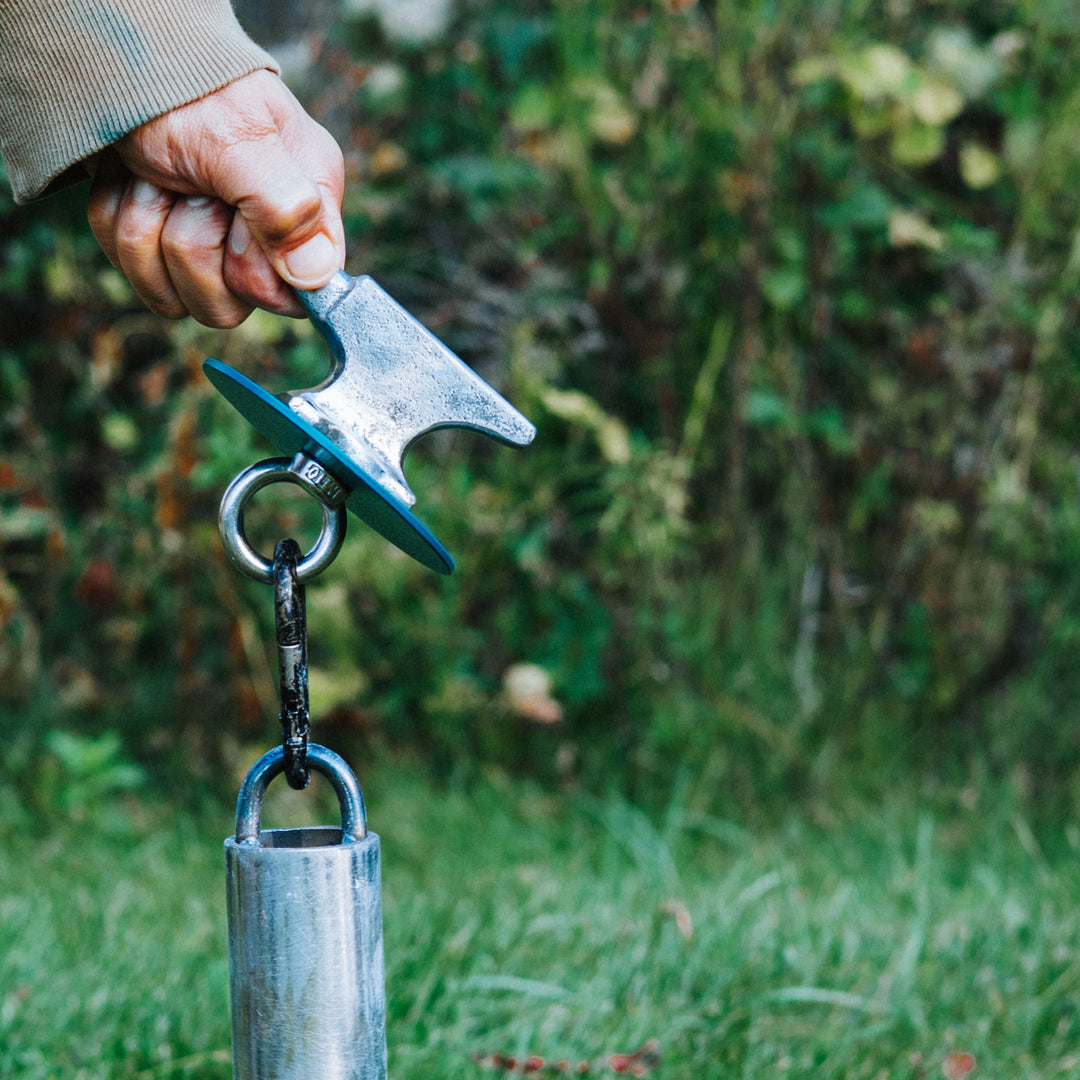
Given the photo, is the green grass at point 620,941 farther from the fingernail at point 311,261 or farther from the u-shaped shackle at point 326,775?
the fingernail at point 311,261

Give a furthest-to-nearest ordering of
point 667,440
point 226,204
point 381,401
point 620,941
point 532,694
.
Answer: point 667,440
point 532,694
point 620,941
point 226,204
point 381,401

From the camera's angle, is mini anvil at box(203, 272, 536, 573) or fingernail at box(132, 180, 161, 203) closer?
mini anvil at box(203, 272, 536, 573)

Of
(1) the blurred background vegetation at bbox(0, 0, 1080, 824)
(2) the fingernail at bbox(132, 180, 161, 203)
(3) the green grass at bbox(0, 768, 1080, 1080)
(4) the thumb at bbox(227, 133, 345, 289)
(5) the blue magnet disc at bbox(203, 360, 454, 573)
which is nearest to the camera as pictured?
(5) the blue magnet disc at bbox(203, 360, 454, 573)

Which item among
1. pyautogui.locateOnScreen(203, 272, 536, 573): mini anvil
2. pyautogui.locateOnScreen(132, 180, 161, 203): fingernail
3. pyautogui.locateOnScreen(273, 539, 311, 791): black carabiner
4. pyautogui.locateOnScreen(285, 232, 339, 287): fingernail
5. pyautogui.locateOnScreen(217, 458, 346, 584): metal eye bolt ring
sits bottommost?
pyautogui.locateOnScreen(273, 539, 311, 791): black carabiner

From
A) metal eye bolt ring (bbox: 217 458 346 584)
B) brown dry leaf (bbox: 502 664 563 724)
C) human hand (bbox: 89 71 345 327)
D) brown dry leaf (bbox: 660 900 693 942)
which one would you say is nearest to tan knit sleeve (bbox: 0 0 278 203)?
human hand (bbox: 89 71 345 327)

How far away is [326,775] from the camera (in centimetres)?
105

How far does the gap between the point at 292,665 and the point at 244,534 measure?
0.41ft

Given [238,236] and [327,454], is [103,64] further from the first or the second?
[327,454]

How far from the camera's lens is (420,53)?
3213 millimetres

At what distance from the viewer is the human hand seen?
116cm

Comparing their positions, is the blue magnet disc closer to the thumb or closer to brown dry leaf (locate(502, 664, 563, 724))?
the thumb

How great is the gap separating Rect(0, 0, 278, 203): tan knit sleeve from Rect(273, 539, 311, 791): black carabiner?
1.55ft

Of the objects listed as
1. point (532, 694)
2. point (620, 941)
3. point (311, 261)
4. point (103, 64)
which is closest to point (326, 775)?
point (311, 261)

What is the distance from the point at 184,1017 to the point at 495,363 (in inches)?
69.4
